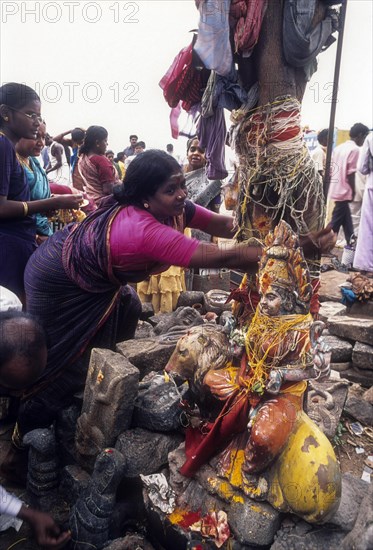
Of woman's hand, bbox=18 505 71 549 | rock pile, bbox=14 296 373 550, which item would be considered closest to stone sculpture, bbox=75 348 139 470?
rock pile, bbox=14 296 373 550

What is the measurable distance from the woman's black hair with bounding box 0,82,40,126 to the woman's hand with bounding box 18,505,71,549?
2.31 metres

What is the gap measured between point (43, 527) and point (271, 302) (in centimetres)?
136

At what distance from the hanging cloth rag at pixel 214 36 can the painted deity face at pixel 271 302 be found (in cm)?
108

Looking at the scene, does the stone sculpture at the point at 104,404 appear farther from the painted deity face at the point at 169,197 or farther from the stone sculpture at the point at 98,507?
the painted deity face at the point at 169,197

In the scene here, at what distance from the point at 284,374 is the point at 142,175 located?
4.08 ft

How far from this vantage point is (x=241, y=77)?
234 centimetres

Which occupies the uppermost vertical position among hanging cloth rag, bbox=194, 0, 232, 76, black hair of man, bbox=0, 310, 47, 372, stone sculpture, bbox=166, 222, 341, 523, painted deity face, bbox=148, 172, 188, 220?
hanging cloth rag, bbox=194, 0, 232, 76

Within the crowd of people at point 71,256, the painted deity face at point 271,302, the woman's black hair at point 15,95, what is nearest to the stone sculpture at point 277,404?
the painted deity face at point 271,302

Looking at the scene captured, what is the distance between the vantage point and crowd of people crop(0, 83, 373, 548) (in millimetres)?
2311

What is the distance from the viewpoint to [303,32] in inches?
84.7

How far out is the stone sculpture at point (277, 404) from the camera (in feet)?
6.47

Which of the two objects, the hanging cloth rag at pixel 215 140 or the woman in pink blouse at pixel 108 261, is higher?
the hanging cloth rag at pixel 215 140

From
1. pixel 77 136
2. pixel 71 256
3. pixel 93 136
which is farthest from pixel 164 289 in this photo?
pixel 77 136

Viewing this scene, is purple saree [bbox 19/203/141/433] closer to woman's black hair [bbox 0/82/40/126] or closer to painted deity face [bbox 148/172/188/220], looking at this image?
painted deity face [bbox 148/172/188/220]
